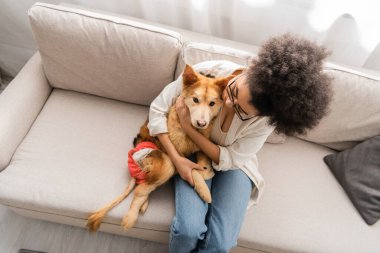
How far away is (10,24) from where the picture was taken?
1.89 metres

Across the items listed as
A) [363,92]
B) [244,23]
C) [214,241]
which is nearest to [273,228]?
[214,241]

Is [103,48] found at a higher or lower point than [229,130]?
higher

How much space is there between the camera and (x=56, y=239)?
153 centimetres

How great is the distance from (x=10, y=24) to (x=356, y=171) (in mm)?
2326

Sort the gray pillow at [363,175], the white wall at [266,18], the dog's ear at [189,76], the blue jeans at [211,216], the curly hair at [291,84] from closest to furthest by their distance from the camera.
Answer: the curly hair at [291,84]
the dog's ear at [189,76]
the blue jeans at [211,216]
the gray pillow at [363,175]
the white wall at [266,18]

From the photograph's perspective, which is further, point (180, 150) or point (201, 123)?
point (180, 150)

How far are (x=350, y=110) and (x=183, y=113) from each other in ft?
3.07

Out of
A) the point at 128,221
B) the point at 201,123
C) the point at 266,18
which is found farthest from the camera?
the point at 266,18

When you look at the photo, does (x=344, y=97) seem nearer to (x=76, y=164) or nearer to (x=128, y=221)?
(x=128, y=221)

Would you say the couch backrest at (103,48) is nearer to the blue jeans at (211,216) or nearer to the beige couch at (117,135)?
the beige couch at (117,135)

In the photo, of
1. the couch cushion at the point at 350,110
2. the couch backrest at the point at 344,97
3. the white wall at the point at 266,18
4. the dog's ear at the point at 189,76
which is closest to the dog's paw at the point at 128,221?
the dog's ear at the point at 189,76

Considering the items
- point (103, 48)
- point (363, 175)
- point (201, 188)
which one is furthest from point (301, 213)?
point (103, 48)

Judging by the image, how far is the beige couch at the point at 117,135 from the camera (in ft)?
4.14

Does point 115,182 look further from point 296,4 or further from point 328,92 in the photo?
point 296,4
